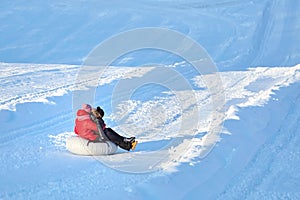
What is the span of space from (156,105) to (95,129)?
9.11 ft

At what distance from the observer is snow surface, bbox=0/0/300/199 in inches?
277

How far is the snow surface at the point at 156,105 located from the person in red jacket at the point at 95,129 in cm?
20

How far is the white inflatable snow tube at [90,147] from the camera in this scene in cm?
774

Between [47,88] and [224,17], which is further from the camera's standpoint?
[224,17]

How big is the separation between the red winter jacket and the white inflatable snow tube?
9cm

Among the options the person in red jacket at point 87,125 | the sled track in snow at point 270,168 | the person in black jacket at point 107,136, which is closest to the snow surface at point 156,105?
the sled track in snow at point 270,168

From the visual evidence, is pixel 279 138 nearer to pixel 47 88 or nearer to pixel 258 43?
pixel 47 88

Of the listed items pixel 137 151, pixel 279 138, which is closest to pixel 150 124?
pixel 137 151

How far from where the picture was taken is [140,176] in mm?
7039

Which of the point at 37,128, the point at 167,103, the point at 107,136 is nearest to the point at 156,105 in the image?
the point at 167,103

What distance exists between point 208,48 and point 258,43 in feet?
4.63

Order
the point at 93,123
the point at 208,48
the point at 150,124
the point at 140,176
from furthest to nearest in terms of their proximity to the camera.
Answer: the point at 208,48 → the point at 150,124 → the point at 93,123 → the point at 140,176

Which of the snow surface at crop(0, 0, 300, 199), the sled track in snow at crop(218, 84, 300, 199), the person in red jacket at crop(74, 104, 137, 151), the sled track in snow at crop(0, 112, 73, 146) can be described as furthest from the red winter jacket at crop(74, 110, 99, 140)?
the sled track in snow at crop(218, 84, 300, 199)

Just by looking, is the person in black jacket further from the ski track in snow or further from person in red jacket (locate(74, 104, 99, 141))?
the ski track in snow
